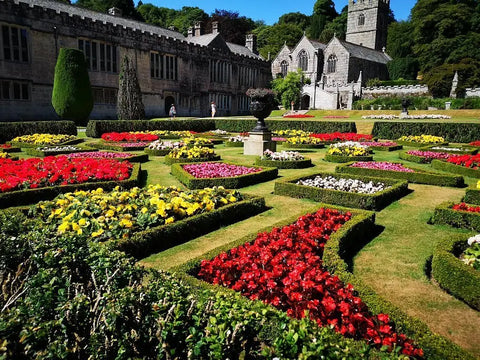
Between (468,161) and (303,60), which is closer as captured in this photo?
(468,161)

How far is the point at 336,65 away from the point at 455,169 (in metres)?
50.7

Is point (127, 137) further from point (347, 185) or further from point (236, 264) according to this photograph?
point (236, 264)

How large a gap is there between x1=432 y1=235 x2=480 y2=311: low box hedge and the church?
47.6m

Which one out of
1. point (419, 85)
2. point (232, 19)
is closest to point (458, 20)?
point (419, 85)

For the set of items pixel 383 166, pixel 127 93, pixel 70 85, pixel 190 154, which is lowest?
pixel 383 166

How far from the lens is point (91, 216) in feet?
17.9

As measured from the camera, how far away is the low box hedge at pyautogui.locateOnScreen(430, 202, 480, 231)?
6418 mm

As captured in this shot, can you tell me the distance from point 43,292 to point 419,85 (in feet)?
170

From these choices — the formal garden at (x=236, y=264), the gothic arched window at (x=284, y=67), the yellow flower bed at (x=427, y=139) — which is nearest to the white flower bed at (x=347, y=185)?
the formal garden at (x=236, y=264)

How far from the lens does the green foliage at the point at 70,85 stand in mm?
26250

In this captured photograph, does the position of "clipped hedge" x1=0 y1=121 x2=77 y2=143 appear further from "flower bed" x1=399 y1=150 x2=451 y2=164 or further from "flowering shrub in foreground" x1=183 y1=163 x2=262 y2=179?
"flower bed" x1=399 y1=150 x2=451 y2=164

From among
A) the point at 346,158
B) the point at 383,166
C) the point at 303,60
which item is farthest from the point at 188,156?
the point at 303,60

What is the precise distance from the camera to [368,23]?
2712 inches

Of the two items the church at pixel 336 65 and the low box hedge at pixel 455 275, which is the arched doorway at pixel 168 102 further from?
the low box hedge at pixel 455 275
